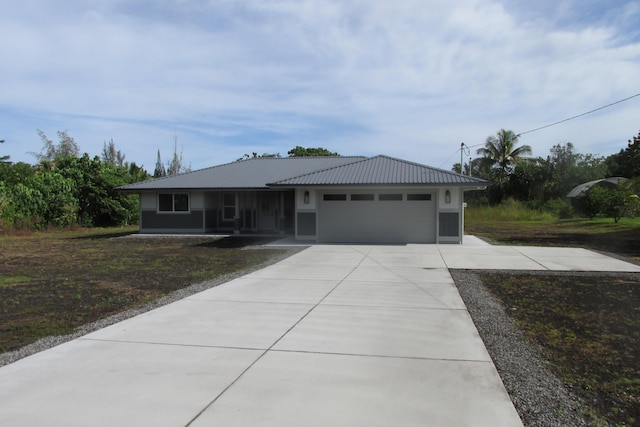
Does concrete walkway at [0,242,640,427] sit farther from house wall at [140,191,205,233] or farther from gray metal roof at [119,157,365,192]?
house wall at [140,191,205,233]

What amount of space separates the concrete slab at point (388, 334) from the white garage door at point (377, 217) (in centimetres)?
1144

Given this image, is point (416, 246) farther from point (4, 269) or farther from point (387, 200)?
point (4, 269)

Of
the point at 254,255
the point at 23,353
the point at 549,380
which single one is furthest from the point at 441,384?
the point at 254,255

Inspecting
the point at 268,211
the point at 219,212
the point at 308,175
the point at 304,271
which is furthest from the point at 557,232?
the point at 304,271

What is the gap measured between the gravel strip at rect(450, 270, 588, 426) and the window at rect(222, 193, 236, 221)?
18.6m

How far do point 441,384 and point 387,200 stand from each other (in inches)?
569

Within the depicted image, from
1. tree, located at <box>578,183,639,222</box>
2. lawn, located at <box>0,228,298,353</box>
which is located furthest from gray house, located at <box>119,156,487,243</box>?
tree, located at <box>578,183,639,222</box>

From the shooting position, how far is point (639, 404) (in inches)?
152

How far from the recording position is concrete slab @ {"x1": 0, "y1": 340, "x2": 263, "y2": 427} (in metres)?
3.50

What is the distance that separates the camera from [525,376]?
14.4ft

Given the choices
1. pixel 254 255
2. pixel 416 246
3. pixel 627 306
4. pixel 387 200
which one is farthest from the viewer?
pixel 387 200

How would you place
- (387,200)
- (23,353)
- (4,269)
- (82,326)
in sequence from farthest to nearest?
(387,200)
(4,269)
(82,326)
(23,353)

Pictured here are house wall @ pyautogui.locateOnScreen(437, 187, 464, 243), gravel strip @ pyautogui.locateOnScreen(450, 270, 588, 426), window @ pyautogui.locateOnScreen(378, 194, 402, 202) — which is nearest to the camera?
gravel strip @ pyautogui.locateOnScreen(450, 270, 588, 426)

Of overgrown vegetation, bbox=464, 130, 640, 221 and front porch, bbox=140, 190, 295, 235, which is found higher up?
overgrown vegetation, bbox=464, 130, 640, 221
